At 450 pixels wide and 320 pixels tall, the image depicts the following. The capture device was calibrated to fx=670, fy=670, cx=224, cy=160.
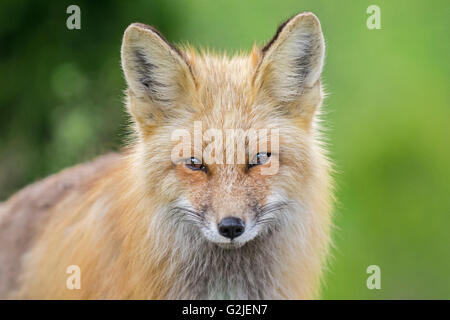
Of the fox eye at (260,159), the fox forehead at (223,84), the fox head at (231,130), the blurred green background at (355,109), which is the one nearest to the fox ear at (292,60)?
the fox head at (231,130)

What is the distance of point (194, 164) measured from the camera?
184 inches

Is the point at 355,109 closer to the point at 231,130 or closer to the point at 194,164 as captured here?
the point at 231,130

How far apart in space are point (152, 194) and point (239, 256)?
82 cm

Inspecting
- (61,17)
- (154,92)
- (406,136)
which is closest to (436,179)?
(406,136)

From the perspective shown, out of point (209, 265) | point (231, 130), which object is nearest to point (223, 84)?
point (231, 130)

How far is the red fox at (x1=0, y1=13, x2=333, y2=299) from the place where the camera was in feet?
15.3

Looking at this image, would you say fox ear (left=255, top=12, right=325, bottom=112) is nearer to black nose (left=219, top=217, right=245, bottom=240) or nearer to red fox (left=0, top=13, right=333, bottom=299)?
red fox (left=0, top=13, right=333, bottom=299)

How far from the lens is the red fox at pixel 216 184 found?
4.66 metres

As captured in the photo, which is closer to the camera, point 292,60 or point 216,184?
point 216,184

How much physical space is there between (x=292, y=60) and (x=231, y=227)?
1.45 metres

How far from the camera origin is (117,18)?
10.3 metres

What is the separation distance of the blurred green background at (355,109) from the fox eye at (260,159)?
6.09m
